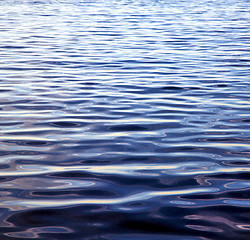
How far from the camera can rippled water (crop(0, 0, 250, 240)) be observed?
430cm

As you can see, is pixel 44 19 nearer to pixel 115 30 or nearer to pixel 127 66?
pixel 115 30

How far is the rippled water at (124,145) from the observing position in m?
4.30

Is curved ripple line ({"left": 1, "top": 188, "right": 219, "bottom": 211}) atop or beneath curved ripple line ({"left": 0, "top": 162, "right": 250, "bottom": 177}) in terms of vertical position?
atop

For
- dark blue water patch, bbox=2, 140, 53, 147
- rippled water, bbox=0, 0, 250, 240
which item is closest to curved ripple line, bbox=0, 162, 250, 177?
rippled water, bbox=0, 0, 250, 240

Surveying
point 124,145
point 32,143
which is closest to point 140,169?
point 124,145

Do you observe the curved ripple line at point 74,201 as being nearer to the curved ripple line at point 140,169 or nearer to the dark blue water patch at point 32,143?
the curved ripple line at point 140,169

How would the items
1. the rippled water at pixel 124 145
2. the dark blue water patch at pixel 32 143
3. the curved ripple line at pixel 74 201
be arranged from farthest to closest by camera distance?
the dark blue water patch at pixel 32 143, the curved ripple line at pixel 74 201, the rippled water at pixel 124 145

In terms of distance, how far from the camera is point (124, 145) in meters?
6.34

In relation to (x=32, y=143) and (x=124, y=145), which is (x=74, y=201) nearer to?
(x=124, y=145)

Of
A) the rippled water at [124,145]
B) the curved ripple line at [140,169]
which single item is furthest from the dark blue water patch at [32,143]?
the curved ripple line at [140,169]

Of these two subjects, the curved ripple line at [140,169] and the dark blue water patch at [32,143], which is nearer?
the curved ripple line at [140,169]

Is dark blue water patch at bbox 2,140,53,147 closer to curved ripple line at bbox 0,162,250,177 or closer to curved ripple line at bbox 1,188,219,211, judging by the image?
curved ripple line at bbox 0,162,250,177

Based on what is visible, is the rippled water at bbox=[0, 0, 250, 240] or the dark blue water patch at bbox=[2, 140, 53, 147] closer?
the rippled water at bbox=[0, 0, 250, 240]

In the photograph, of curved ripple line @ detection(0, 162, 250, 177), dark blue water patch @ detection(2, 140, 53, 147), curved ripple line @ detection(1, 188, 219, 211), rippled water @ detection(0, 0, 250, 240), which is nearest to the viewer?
rippled water @ detection(0, 0, 250, 240)
